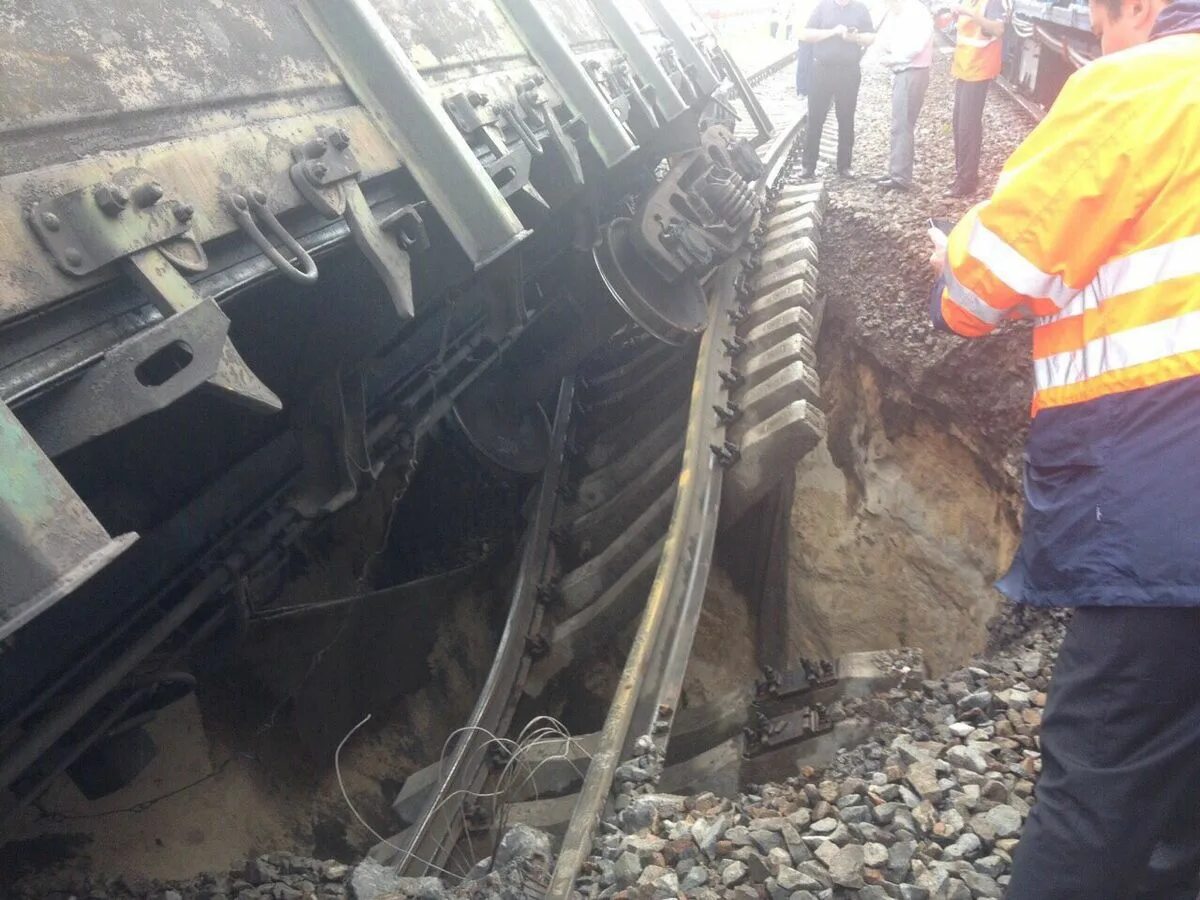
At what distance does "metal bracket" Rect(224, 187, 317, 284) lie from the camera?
184 cm

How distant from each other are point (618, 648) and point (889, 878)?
2217 millimetres

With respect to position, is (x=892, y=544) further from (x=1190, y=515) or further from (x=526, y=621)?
(x=1190, y=515)

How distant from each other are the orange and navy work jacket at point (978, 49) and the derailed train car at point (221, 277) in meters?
3.29

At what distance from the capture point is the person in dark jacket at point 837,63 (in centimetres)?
754

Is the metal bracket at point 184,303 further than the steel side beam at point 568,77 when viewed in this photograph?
No

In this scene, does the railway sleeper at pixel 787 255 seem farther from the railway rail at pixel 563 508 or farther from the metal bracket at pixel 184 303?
the metal bracket at pixel 184 303

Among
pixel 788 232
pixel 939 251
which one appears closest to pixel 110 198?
pixel 939 251

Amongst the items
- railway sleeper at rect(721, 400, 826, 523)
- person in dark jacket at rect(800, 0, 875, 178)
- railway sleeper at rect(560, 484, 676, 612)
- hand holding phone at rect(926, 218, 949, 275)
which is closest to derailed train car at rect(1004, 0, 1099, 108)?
person in dark jacket at rect(800, 0, 875, 178)

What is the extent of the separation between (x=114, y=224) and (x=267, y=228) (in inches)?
13.4

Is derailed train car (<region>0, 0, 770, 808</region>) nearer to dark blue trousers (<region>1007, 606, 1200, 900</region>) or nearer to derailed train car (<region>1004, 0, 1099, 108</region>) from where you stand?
dark blue trousers (<region>1007, 606, 1200, 900</region>)

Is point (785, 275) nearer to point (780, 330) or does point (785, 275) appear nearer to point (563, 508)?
point (780, 330)

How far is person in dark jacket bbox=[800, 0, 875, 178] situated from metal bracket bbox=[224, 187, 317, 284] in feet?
22.1

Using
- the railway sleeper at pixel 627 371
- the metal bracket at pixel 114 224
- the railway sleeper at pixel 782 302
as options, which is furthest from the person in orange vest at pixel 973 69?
the metal bracket at pixel 114 224

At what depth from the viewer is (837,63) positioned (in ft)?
25.1
